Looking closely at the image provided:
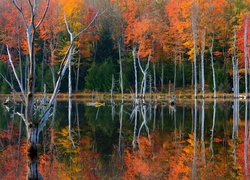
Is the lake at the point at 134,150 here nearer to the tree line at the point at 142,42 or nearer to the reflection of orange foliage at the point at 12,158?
the reflection of orange foliage at the point at 12,158

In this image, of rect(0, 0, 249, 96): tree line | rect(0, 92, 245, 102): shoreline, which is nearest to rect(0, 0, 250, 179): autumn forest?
rect(0, 0, 249, 96): tree line

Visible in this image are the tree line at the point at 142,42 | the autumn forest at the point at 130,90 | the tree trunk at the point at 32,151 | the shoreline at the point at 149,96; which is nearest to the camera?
the tree trunk at the point at 32,151

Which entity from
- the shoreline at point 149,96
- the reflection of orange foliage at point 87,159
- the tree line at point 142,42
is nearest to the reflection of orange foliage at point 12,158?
the reflection of orange foliage at point 87,159

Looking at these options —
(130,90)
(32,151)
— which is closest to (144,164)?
(32,151)

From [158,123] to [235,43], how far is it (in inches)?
1016

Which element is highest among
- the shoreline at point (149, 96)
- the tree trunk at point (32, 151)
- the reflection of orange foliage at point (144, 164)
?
the shoreline at point (149, 96)

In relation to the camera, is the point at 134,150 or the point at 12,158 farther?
the point at 134,150

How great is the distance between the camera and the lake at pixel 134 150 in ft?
A: 31.1

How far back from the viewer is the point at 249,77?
4409 cm

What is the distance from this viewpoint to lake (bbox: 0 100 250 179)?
9.49 metres

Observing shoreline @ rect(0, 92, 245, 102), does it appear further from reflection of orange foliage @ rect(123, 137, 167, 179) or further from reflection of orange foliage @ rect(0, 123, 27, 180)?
reflection of orange foliage @ rect(123, 137, 167, 179)

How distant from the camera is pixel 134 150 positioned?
40.5 ft

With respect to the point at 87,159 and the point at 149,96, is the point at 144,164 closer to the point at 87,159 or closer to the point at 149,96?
the point at 87,159

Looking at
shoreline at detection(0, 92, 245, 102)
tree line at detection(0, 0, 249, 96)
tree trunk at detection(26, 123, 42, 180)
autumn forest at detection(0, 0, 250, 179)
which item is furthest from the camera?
tree line at detection(0, 0, 249, 96)
